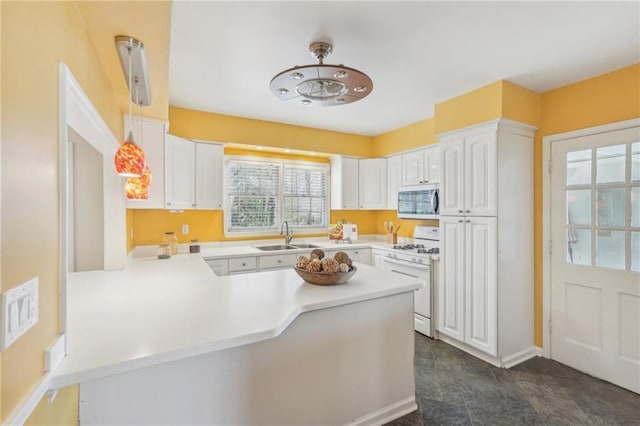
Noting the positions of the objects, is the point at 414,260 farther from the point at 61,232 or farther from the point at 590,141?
the point at 61,232

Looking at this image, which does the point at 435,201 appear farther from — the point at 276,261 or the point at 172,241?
the point at 172,241

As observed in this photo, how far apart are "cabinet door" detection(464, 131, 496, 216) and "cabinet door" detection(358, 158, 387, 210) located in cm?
163

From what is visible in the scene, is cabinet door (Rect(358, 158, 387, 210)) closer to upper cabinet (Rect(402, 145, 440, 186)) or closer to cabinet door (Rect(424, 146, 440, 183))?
upper cabinet (Rect(402, 145, 440, 186))

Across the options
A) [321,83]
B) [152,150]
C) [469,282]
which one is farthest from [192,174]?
[469,282]

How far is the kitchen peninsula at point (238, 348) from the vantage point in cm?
117

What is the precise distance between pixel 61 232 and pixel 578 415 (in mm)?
3180

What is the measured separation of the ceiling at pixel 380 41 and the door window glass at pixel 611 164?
0.65m

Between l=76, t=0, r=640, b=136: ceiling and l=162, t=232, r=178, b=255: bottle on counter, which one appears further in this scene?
l=162, t=232, r=178, b=255: bottle on counter

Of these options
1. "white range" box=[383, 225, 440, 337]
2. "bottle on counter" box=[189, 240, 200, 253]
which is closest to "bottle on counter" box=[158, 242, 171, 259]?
"bottle on counter" box=[189, 240, 200, 253]

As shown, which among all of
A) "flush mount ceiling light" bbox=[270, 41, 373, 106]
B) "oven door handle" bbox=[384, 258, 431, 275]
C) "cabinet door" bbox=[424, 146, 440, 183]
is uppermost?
"flush mount ceiling light" bbox=[270, 41, 373, 106]

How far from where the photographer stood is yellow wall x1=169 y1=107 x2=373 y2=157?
3.41 meters

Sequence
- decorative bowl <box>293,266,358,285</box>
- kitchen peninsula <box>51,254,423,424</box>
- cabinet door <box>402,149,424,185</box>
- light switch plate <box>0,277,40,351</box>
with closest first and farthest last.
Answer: light switch plate <box>0,277,40,351</box> < kitchen peninsula <box>51,254,423,424</box> < decorative bowl <box>293,266,358,285</box> < cabinet door <box>402,149,424,185</box>

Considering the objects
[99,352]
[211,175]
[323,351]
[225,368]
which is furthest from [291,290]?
[211,175]

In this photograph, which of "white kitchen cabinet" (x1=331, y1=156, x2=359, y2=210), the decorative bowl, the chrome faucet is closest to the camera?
the decorative bowl
